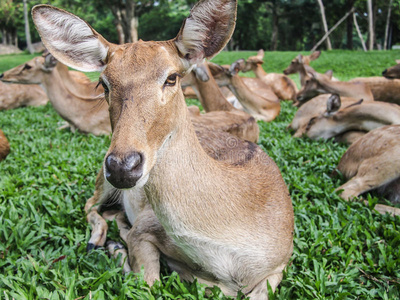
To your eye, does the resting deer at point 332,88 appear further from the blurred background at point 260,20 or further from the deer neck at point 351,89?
the blurred background at point 260,20

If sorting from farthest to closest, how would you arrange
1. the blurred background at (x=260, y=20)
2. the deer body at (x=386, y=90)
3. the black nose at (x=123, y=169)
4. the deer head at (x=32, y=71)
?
1. the blurred background at (x=260, y=20)
2. the deer body at (x=386, y=90)
3. the deer head at (x=32, y=71)
4. the black nose at (x=123, y=169)

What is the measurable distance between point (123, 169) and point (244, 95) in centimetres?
573

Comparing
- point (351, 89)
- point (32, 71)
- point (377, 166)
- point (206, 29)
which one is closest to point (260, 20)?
point (351, 89)

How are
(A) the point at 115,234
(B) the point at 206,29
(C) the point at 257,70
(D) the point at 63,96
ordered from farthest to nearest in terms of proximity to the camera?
(C) the point at 257,70 < (D) the point at 63,96 < (A) the point at 115,234 < (B) the point at 206,29

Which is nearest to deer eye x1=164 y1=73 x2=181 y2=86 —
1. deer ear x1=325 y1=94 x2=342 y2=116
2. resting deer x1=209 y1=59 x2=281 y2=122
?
deer ear x1=325 y1=94 x2=342 y2=116

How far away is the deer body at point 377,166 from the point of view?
3.20 m

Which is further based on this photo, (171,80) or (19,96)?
(19,96)

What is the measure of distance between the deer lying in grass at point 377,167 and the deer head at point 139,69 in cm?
205

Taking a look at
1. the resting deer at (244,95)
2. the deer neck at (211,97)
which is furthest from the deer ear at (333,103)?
the resting deer at (244,95)

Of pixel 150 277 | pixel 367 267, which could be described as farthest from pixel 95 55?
pixel 367 267

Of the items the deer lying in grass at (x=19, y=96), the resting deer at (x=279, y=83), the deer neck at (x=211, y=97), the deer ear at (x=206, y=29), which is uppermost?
the deer ear at (x=206, y=29)

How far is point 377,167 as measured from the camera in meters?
3.25

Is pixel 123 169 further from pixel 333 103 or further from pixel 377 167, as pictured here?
pixel 333 103

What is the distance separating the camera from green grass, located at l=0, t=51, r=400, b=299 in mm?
2221
